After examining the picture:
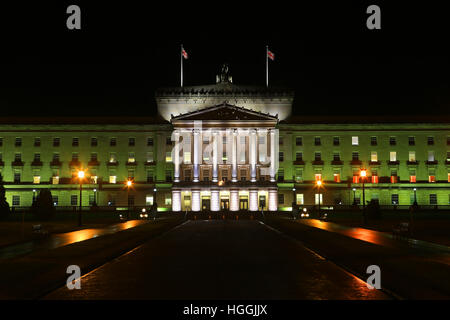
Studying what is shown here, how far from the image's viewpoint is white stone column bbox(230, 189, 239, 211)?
95.9m

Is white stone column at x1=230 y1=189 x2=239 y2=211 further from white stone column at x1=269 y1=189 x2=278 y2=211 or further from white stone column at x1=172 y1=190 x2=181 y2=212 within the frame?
white stone column at x1=172 y1=190 x2=181 y2=212

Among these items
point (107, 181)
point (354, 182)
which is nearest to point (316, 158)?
point (354, 182)

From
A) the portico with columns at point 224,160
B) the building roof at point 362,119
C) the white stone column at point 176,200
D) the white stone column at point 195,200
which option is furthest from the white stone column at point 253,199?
the building roof at point 362,119

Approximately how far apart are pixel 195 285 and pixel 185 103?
90636 mm

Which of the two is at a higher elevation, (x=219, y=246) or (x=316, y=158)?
(x=316, y=158)

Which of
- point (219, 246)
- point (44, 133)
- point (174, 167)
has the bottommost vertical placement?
point (219, 246)

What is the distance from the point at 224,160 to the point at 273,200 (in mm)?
11859

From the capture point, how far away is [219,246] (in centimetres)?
3047

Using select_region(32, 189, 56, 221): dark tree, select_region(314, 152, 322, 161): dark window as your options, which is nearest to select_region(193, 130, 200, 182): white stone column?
select_region(314, 152, 322, 161): dark window

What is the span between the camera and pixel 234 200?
315ft

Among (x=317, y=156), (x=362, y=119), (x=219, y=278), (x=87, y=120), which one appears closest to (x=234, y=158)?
(x=317, y=156)

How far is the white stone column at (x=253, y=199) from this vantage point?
9562 cm
